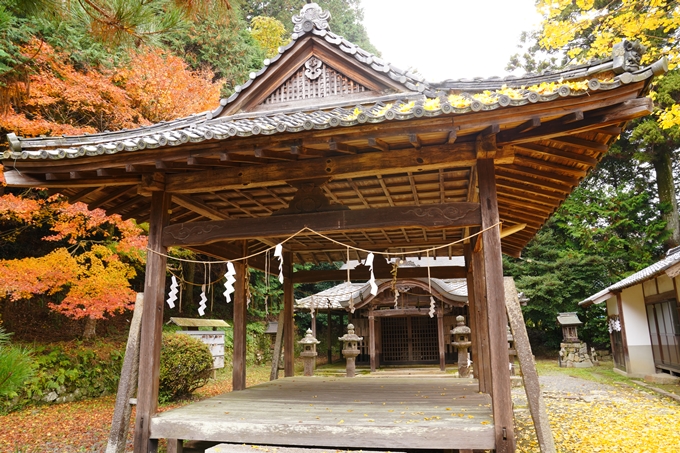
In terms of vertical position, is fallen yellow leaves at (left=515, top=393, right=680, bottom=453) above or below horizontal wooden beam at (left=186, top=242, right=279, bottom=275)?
below

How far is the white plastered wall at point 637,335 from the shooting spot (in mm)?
15672

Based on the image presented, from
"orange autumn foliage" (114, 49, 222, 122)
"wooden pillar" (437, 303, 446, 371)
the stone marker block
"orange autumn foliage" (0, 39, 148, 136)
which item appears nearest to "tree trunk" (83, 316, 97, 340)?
"orange autumn foliage" (0, 39, 148, 136)

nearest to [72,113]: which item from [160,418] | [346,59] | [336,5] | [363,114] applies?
[346,59]

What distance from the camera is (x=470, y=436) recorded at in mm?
4441

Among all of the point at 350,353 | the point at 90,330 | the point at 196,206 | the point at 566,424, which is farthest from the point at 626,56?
the point at 90,330

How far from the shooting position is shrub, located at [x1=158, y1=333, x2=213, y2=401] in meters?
10.0

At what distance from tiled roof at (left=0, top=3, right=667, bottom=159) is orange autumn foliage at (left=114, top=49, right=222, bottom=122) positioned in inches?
239

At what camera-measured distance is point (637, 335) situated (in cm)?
1614

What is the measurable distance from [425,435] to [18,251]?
14767 mm

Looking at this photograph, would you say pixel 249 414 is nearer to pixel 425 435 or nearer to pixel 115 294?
pixel 425 435

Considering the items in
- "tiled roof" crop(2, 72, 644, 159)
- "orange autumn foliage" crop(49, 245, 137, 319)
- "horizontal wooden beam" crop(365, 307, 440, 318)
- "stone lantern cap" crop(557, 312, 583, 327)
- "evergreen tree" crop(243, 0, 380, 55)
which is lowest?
"stone lantern cap" crop(557, 312, 583, 327)

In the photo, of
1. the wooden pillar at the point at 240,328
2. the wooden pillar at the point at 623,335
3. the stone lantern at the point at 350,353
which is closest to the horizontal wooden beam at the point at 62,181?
the wooden pillar at the point at 240,328

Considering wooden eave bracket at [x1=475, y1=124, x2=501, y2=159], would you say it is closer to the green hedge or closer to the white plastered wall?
the green hedge

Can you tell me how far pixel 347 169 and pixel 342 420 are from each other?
9.61 ft
